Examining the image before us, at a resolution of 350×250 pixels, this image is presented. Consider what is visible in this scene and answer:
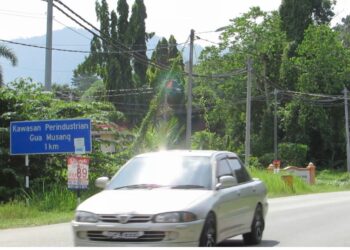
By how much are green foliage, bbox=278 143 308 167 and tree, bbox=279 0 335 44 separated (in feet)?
43.0

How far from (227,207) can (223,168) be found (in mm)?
851

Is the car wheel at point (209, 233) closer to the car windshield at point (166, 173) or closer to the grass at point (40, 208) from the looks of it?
the car windshield at point (166, 173)

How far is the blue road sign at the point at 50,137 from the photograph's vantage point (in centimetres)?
2005

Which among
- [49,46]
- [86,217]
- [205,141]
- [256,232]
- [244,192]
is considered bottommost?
[256,232]

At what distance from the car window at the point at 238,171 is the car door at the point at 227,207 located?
0.72ft

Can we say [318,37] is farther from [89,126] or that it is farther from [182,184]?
[182,184]

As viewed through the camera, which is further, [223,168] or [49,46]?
[49,46]

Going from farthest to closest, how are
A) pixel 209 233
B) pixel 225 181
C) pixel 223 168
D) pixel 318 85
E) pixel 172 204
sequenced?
1. pixel 318 85
2. pixel 223 168
3. pixel 225 181
4. pixel 209 233
5. pixel 172 204

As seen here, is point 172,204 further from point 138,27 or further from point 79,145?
point 138,27

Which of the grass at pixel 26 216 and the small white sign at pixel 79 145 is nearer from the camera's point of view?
the grass at pixel 26 216

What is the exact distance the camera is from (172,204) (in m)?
8.62

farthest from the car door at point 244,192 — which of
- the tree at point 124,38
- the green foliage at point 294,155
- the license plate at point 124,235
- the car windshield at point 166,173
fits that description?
the tree at point 124,38

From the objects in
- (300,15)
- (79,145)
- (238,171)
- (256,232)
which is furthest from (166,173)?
(300,15)

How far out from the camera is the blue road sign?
20047 millimetres
